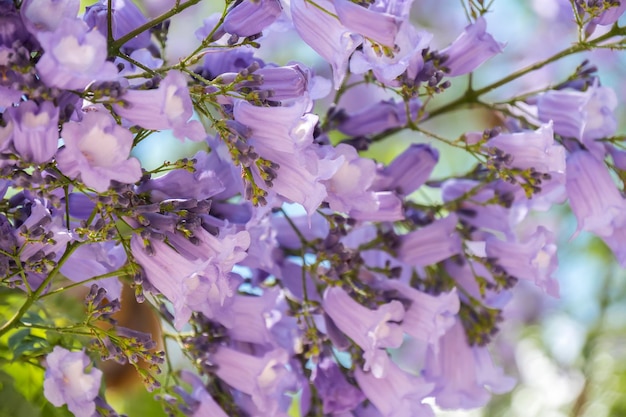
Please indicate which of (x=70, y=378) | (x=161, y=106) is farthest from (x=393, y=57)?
(x=70, y=378)

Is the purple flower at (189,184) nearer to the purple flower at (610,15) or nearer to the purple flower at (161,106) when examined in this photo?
the purple flower at (161,106)

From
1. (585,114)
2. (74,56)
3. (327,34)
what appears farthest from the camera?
(585,114)

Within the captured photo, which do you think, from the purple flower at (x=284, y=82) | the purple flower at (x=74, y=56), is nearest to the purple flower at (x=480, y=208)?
the purple flower at (x=284, y=82)

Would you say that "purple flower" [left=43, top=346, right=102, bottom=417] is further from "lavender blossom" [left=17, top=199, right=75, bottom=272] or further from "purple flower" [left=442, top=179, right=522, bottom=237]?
"purple flower" [left=442, top=179, right=522, bottom=237]

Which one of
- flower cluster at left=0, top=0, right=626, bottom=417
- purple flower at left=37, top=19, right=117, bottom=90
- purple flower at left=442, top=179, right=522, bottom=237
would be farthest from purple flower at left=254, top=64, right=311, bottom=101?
purple flower at left=442, top=179, right=522, bottom=237

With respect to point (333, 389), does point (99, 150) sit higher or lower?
higher

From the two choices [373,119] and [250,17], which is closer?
[250,17]

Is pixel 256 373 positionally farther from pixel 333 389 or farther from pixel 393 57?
pixel 393 57
